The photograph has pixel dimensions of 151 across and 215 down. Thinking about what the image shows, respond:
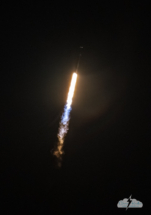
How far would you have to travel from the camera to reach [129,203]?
11.7 meters

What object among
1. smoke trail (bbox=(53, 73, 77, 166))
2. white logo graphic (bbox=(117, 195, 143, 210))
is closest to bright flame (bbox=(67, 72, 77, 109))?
smoke trail (bbox=(53, 73, 77, 166))

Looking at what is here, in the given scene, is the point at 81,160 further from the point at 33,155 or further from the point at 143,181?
the point at 143,181

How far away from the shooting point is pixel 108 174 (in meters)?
12.9

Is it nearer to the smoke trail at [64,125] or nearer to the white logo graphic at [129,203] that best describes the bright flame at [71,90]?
the smoke trail at [64,125]

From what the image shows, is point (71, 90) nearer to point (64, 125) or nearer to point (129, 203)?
point (64, 125)

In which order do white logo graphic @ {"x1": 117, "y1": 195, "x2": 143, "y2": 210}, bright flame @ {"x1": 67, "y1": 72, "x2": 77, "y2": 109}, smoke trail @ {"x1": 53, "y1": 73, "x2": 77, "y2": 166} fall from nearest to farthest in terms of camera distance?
white logo graphic @ {"x1": 117, "y1": 195, "x2": 143, "y2": 210} < bright flame @ {"x1": 67, "y1": 72, "x2": 77, "y2": 109} < smoke trail @ {"x1": 53, "y1": 73, "x2": 77, "y2": 166}

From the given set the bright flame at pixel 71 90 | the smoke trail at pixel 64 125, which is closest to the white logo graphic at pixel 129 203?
the smoke trail at pixel 64 125

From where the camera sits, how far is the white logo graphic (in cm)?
1161

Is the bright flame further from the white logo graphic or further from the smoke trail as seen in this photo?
the white logo graphic

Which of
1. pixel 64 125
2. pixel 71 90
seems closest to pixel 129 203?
pixel 64 125

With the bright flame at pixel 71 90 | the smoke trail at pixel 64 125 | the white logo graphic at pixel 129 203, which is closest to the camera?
the white logo graphic at pixel 129 203

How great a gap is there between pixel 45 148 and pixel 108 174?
15.4ft

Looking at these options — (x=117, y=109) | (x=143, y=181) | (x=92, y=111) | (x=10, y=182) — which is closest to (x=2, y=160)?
(x=10, y=182)

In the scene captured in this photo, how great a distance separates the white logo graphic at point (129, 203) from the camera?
38.1 ft
